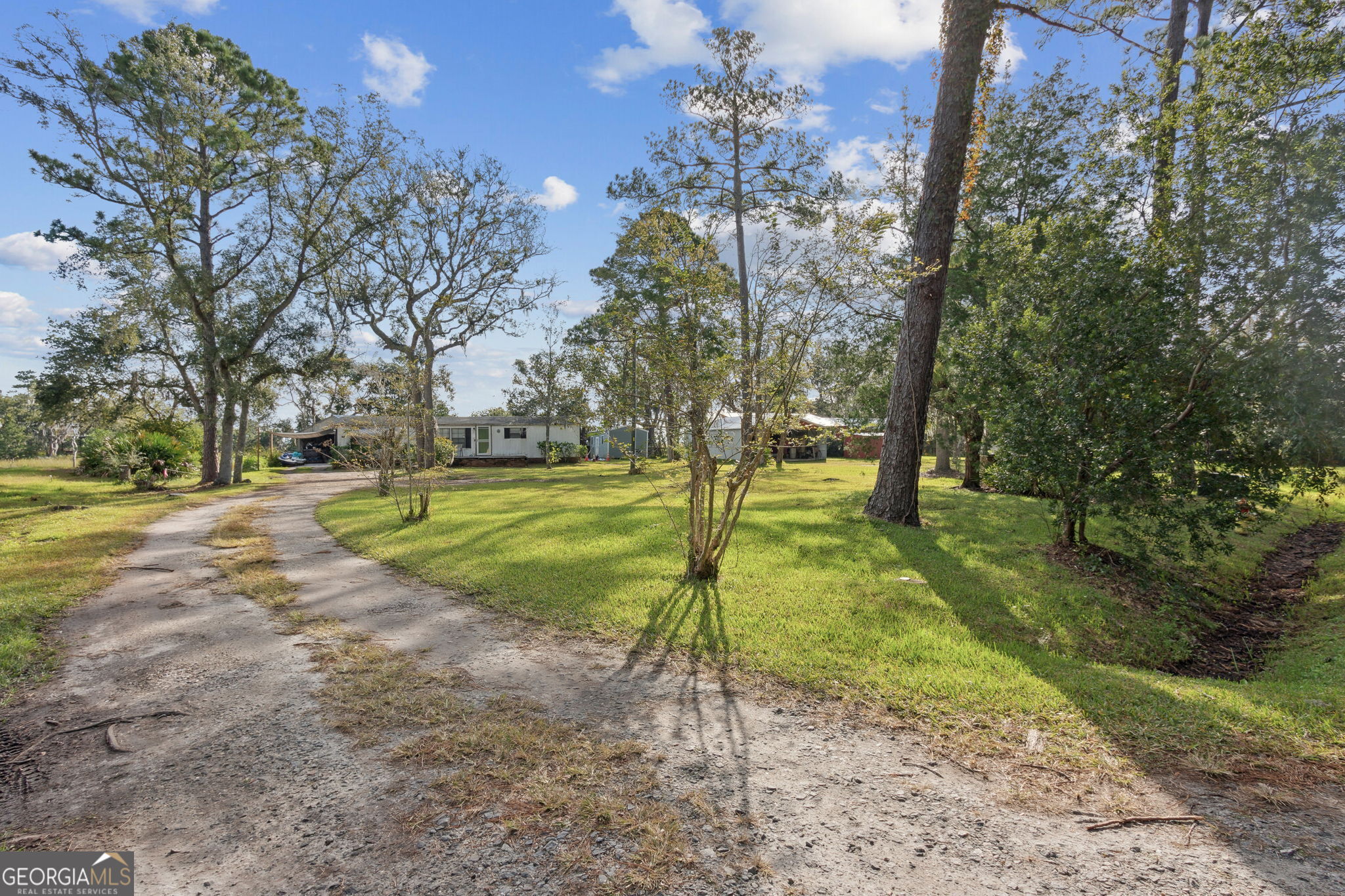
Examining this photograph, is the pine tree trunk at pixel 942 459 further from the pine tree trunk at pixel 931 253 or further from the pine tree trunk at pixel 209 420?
the pine tree trunk at pixel 209 420

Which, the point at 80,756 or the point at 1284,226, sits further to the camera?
the point at 1284,226

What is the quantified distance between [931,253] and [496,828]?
30.2ft

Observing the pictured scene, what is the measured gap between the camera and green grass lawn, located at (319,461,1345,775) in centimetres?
316

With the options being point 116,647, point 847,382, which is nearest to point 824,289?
point 116,647

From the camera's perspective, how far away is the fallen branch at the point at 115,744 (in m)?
2.88

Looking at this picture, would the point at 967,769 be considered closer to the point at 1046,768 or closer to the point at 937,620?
the point at 1046,768

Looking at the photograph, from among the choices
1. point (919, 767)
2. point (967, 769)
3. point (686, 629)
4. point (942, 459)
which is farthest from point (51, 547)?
point (942, 459)

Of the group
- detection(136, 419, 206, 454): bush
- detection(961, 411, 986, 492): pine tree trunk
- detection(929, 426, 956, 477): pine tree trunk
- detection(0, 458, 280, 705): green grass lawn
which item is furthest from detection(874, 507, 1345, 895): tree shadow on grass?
detection(136, 419, 206, 454): bush

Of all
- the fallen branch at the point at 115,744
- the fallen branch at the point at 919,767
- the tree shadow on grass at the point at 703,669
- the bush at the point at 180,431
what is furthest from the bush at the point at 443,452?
the bush at the point at 180,431

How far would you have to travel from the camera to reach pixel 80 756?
282 centimetres

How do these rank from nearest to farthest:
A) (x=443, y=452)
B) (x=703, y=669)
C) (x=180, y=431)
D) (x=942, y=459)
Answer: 1. (x=703, y=669)
2. (x=443, y=452)
3. (x=180, y=431)
4. (x=942, y=459)

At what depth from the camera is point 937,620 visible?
500cm

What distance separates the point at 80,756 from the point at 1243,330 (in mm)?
10173

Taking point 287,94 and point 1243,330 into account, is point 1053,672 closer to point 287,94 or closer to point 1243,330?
point 1243,330
